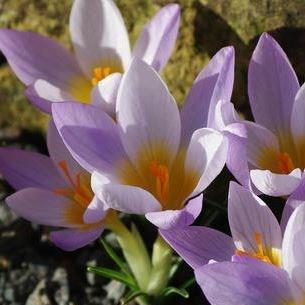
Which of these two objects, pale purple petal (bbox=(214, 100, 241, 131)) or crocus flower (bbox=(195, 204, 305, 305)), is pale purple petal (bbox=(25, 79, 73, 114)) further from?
crocus flower (bbox=(195, 204, 305, 305))

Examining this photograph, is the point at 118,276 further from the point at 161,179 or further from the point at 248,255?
the point at 248,255

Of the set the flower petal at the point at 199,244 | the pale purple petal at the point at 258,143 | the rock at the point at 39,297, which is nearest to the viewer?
the flower petal at the point at 199,244

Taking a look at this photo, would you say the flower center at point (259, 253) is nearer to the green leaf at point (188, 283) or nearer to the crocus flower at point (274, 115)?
the crocus flower at point (274, 115)

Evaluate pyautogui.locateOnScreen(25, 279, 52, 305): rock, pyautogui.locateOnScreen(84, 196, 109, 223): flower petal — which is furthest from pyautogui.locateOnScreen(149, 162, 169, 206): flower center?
pyautogui.locateOnScreen(25, 279, 52, 305): rock

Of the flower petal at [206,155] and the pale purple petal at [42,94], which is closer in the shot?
the flower petal at [206,155]

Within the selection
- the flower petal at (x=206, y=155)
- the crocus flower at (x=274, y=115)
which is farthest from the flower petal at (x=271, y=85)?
the flower petal at (x=206, y=155)

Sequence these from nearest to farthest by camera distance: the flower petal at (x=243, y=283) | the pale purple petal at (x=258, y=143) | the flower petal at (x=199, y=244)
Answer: the flower petal at (x=243, y=283)
the flower petal at (x=199, y=244)
the pale purple petal at (x=258, y=143)

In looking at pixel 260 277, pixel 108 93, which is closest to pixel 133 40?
pixel 108 93
